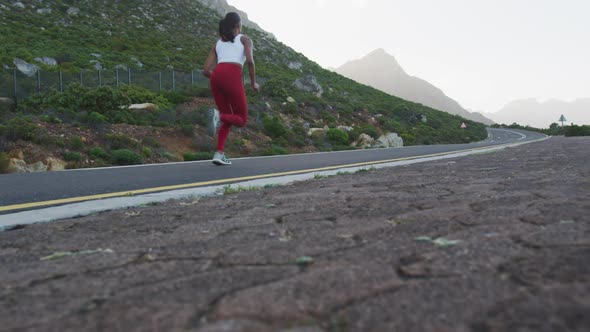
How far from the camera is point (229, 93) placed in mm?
6812

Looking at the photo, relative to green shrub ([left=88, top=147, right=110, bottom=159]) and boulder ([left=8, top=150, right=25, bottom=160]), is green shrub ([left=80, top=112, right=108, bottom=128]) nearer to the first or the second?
green shrub ([left=88, top=147, right=110, bottom=159])

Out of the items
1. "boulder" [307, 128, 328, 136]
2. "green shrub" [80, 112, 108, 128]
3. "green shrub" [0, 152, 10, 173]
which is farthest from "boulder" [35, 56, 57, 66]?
"green shrub" [0, 152, 10, 173]

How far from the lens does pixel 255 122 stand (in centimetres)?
1914

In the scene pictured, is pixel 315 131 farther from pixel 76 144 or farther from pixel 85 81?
pixel 76 144

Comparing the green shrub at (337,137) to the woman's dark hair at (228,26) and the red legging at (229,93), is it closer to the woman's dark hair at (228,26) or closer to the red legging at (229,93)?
the red legging at (229,93)

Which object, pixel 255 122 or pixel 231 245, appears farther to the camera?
pixel 255 122

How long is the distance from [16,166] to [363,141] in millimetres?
15413

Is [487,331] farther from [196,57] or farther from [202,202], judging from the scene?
[196,57]

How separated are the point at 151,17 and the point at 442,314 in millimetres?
48652

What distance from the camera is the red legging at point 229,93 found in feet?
22.0

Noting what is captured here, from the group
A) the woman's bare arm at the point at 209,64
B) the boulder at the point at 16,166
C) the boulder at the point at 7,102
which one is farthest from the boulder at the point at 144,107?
the woman's bare arm at the point at 209,64

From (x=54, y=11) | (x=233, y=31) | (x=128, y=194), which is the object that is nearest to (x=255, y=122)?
(x=233, y=31)

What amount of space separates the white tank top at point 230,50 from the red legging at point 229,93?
88 millimetres

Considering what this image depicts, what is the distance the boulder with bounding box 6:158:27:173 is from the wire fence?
9847 millimetres
